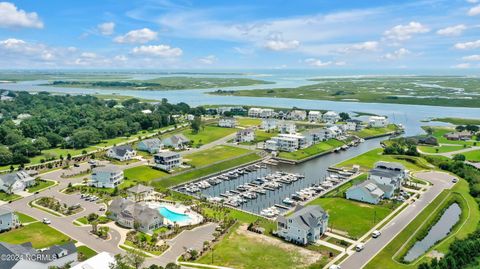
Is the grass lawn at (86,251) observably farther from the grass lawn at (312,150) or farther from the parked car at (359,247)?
the grass lawn at (312,150)

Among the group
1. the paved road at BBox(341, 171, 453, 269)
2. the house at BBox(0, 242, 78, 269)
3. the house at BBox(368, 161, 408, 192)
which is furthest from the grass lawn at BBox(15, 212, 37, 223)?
the house at BBox(368, 161, 408, 192)

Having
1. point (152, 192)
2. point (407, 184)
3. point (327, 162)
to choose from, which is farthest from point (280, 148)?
point (152, 192)

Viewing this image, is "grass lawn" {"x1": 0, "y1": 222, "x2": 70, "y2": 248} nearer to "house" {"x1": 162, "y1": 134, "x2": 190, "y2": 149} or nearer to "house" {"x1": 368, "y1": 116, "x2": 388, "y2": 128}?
"house" {"x1": 162, "y1": 134, "x2": 190, "y2": 149}

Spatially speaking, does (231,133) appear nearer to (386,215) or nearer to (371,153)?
(371,153)

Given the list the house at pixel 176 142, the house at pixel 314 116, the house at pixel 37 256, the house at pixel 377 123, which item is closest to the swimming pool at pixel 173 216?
the house at pixel 37 256

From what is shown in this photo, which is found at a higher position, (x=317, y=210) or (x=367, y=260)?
(x=317, y=210)

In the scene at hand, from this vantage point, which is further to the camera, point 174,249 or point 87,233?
point 87,233
